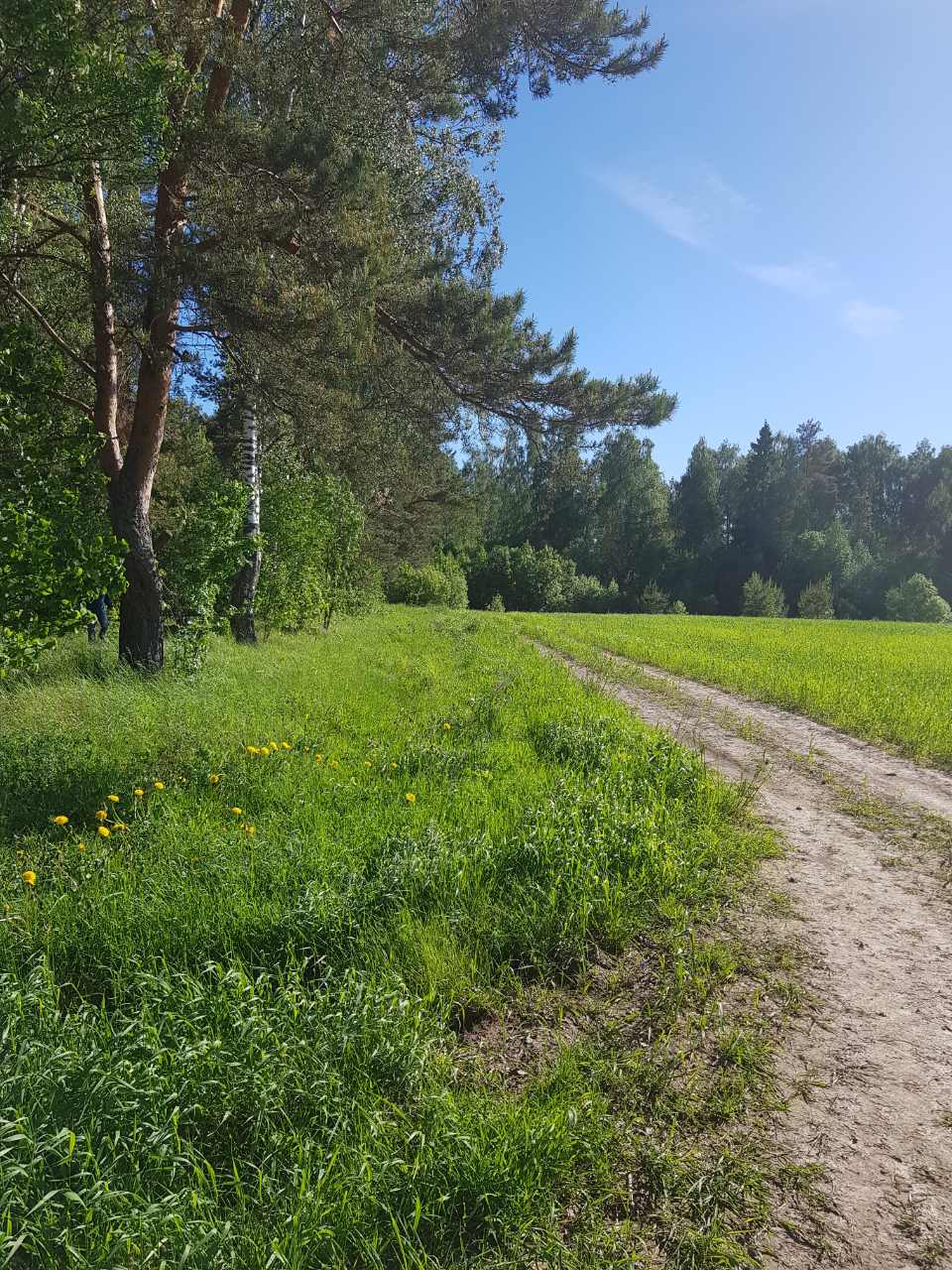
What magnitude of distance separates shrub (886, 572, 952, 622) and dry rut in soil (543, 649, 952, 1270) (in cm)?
5766

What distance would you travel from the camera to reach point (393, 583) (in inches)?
1523

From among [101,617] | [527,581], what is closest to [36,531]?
[101,617]

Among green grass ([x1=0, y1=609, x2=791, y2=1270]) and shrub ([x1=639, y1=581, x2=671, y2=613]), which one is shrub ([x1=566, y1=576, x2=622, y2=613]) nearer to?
shrub ([x1=639, y1=581, x2=671, y2=613])

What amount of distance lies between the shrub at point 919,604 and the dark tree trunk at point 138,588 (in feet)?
191

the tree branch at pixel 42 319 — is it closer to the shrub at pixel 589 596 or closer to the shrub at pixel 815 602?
the shrub at pixel 815 602

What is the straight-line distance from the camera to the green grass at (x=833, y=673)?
7.89 m

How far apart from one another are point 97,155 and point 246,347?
2.15m

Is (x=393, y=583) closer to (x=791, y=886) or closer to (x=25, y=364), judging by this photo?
(x=25, y=364)

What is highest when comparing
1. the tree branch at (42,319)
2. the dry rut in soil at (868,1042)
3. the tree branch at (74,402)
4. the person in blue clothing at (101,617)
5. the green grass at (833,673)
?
the tree branch at (42,319)

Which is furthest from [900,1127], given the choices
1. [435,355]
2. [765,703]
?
[435,355]

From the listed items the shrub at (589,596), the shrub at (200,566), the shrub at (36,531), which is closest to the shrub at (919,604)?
the shrub at (589,596)

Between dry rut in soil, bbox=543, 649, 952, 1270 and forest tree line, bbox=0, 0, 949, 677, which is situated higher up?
forest tree line, bbox=0, 0, 949, 677

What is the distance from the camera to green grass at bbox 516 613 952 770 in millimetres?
7891

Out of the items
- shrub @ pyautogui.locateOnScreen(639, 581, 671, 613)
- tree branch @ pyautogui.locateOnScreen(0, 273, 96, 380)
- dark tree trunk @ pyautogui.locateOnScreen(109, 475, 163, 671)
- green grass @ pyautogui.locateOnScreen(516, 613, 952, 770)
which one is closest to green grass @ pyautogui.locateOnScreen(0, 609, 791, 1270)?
dark tree trunk @ pyautogui.locateOnScreen(109, 475, 163, 671)
